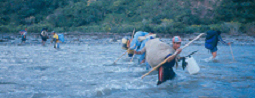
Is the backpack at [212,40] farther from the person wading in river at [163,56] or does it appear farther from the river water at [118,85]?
the person wading in river at [163,56]

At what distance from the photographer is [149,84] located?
6.99 metres

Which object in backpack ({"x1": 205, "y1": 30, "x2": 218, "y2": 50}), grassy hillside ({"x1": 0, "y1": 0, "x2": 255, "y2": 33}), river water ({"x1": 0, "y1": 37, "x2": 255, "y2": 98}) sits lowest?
river water ({"x1": 0, "y1": 37, "x2": 255, "y2": 98})

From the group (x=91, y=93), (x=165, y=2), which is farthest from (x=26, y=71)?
(x=165, y=2)

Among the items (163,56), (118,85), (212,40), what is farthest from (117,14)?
(163,56)

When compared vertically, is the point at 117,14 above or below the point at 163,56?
above

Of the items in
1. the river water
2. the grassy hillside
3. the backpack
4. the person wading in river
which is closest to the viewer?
the person wading in river

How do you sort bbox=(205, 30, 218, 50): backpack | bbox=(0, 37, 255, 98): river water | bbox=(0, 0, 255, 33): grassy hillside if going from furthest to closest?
1. bbox=(0, 0, 255, 33): grassy hillside
2. bbox=(205, 30, 218, 50): backpack
3. bbox=(0, 37, 255, 98): river water

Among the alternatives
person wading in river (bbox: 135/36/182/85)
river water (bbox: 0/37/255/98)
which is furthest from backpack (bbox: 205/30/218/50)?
person wading in river (bbox: 135/36/182/85)

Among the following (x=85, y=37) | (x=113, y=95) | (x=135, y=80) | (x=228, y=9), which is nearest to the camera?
(x=113, y=95)

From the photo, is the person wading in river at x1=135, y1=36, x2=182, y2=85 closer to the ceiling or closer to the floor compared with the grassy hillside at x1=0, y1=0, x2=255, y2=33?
closer to the floor

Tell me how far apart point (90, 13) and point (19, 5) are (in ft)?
61.7

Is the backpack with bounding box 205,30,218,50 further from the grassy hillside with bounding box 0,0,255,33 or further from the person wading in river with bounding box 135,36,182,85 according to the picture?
the grassy hillside with bounding box 0,0,255,33

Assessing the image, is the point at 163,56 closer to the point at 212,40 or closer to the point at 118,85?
the point at 118,85

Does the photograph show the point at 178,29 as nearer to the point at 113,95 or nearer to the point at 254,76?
the point at 254,76
